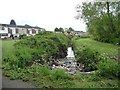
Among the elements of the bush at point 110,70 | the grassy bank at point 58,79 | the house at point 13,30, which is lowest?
the grassy bank at point 58,79

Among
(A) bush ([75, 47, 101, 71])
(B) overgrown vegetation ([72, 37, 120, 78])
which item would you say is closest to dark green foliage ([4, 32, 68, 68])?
(A) bush ([75, 47, 101, 71])

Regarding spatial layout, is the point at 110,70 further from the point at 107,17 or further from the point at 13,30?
the point at 13,30

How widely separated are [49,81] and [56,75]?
646 millimetres

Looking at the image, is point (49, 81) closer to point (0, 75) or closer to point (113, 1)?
point (0, 75)

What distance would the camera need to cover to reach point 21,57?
15656mm

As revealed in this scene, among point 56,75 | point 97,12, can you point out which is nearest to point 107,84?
point 56,75

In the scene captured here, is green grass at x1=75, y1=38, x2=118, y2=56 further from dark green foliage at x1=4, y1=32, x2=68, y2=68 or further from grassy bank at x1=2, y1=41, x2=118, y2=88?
grassy bank at x1=2, y1=41, x2=118, y2=88

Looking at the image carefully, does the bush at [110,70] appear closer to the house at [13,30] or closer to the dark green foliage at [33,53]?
the dark green foliage at [33,53]

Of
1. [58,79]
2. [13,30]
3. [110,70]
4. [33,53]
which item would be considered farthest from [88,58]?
[13,30]

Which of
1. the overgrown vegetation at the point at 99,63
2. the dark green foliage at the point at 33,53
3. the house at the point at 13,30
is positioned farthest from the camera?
the house at the point at 13,30

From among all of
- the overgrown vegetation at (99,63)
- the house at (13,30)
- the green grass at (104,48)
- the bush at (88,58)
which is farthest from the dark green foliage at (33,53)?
the house at (13,30)

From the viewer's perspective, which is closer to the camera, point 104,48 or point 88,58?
point 88,58

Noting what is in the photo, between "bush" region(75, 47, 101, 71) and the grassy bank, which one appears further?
"bush" region(75, 47, 101, 71)

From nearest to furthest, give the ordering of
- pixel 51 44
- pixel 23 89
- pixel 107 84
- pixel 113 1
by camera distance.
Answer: pixel 23 89
pixel 107 84
pixel 51 44
pixel 113 1
